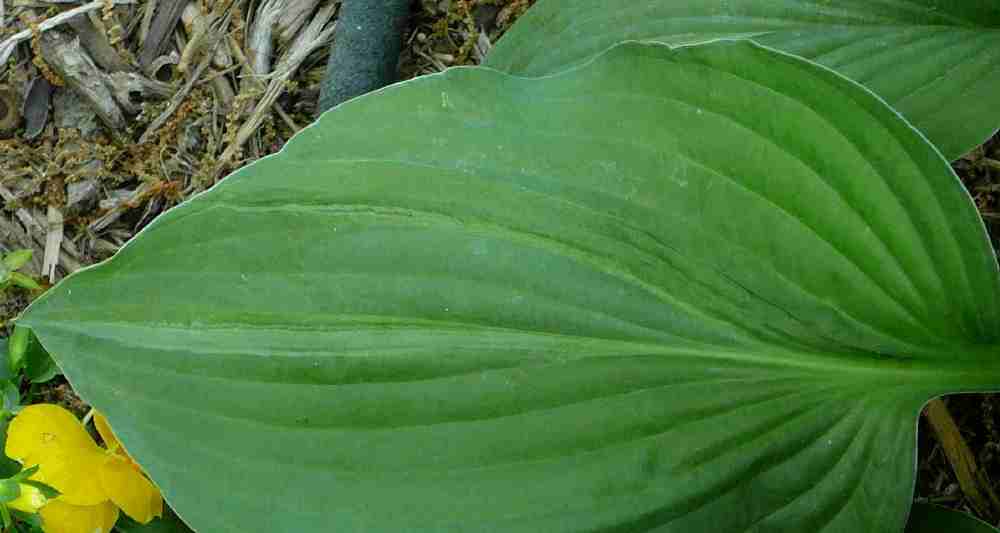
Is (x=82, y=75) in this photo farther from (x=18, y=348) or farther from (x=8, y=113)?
(x=18, y=348)

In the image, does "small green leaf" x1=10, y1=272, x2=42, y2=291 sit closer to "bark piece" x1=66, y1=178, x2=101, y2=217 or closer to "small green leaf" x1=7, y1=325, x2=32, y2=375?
"small green leaf" x1=7, y1=325, x2=32, y2=375

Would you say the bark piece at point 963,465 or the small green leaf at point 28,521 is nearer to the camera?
the small green leaf at point 28,521

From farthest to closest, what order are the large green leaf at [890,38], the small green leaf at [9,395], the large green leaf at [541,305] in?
1. the small green leaf at [9,395]
2. the large green leaf at [890,38]
3. the large green leaf at [541,305]

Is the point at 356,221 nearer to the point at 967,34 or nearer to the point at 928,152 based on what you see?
the point at 928,152

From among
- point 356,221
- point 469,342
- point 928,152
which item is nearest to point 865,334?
point 928,152

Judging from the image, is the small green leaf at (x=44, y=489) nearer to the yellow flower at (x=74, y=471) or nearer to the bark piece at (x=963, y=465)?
the yellow flower at (x=74, y=471)

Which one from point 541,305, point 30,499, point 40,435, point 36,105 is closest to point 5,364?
point 40,435

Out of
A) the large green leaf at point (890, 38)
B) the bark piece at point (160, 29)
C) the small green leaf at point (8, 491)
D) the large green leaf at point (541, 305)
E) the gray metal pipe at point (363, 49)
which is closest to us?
the large green leaf at point (541, 305)

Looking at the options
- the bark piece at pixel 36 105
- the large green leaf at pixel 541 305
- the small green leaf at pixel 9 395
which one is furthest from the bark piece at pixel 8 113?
the large green leaf at pixel 541 305
